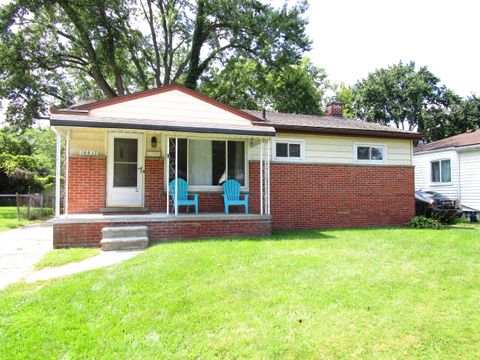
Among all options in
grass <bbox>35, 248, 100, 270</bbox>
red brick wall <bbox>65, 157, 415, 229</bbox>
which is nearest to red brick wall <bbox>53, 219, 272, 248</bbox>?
grass <bbox>35, 248, 100, 270</bbox>

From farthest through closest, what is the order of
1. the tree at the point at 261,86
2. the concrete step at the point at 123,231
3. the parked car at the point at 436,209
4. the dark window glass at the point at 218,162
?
the tree at the point at 261,86 < the parked car at the point at 436,209 < the dark window glass at the point at 218,162 < the concrete step at the point at 123,231

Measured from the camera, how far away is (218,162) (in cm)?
1026

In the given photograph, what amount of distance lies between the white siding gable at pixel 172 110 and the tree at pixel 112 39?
10.8m

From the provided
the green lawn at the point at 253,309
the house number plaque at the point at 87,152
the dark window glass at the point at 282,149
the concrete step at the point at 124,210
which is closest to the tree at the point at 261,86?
the dark window glass at the point at 282,149

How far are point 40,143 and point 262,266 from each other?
5214 centimetres

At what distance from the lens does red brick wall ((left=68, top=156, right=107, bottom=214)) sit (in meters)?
9.24

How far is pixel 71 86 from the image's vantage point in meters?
22.6

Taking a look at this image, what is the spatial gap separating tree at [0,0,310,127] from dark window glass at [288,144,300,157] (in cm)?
997

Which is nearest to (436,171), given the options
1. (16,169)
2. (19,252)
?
(19,252)

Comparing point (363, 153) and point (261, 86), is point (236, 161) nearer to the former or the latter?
point (363, 153)

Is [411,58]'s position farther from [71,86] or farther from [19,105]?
[19,105]

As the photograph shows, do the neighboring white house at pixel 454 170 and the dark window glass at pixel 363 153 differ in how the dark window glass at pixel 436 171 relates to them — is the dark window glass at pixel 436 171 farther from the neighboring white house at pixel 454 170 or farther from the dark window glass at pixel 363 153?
the dark window glass at pixel 363 153

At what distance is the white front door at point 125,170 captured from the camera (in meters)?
9.59


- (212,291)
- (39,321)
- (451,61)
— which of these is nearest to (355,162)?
(212,291)
